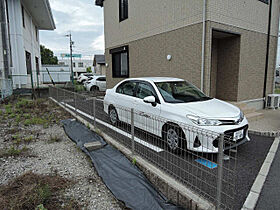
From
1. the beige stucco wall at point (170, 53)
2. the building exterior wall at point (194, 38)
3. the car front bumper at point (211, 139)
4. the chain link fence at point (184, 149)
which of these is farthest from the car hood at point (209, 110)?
the beige stucco wall at point (170, 53)

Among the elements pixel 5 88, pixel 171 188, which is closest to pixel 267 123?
pixel 171 188

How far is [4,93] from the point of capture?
996 cm

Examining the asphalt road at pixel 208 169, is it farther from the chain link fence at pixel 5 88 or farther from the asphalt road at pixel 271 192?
the chain link fence at pixel 5 88

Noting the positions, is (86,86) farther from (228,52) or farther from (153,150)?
(153,150)

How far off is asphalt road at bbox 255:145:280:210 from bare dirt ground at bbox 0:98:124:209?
5.76 feet

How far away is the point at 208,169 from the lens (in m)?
3.03

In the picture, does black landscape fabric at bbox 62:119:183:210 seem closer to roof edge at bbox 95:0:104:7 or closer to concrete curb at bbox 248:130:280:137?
concrete curb at bbox 248:130:280:137

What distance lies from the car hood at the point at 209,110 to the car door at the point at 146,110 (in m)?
0.59

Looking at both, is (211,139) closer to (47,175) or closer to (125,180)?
(125,180)

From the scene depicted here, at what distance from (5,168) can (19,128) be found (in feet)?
8.53

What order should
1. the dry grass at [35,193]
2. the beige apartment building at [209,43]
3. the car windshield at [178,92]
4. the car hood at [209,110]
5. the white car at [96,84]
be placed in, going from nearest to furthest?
the dry grass at [35,193] < the car hood at [209,110] < the car windshield at [178,92] < the beige apartment building at [209,43] < the white car at [96,84]

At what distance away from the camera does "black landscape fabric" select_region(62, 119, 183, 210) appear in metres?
2.35

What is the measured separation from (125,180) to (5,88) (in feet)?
33.1

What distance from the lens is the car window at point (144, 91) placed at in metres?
4.42
